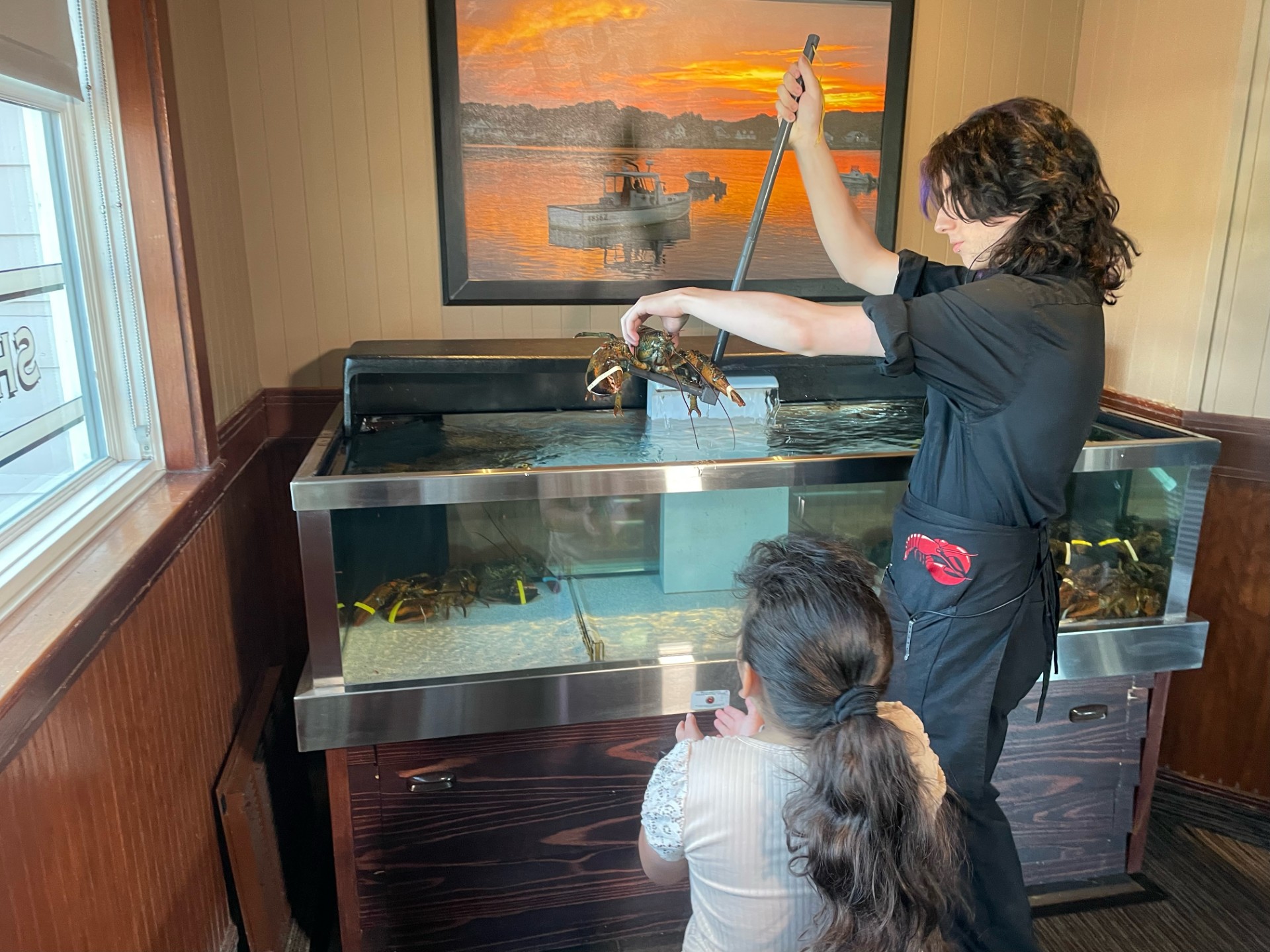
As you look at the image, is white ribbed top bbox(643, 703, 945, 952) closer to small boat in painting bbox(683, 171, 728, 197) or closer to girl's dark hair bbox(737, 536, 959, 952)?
girl's dark hair bbox(737, 536, 959, 952)

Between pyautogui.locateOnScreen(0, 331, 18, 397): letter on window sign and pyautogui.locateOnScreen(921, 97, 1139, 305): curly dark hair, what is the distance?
1507 millimetres

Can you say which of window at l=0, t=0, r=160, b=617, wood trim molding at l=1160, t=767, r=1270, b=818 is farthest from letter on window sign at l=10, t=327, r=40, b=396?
wood trim molding at l=1160, t=767, r=1270, b=818

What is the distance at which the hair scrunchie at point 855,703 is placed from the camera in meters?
1.02

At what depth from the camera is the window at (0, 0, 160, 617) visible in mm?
1357

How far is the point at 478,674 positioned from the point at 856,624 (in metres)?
0.93

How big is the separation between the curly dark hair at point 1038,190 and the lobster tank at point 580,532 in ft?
1.66

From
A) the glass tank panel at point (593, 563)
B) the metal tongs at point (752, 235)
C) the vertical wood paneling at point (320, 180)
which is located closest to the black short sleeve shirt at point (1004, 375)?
the glass tank panel at point (593, 563)

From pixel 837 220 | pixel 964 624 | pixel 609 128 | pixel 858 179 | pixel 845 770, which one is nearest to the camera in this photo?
pixel 845 770

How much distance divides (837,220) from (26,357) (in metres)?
1.52

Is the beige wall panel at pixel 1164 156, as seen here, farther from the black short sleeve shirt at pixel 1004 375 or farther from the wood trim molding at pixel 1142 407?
the black short sleeve shirt at pixel 1004 375

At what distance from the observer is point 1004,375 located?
1.41m

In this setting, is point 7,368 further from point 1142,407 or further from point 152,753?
point 1142,407

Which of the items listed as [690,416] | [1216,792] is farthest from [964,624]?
[1216,792]

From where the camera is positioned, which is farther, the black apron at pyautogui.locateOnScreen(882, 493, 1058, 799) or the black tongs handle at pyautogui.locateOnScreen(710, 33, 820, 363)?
the black tongs handle at pyautogui.locateOnScreen(710, 33, 820, 363)
